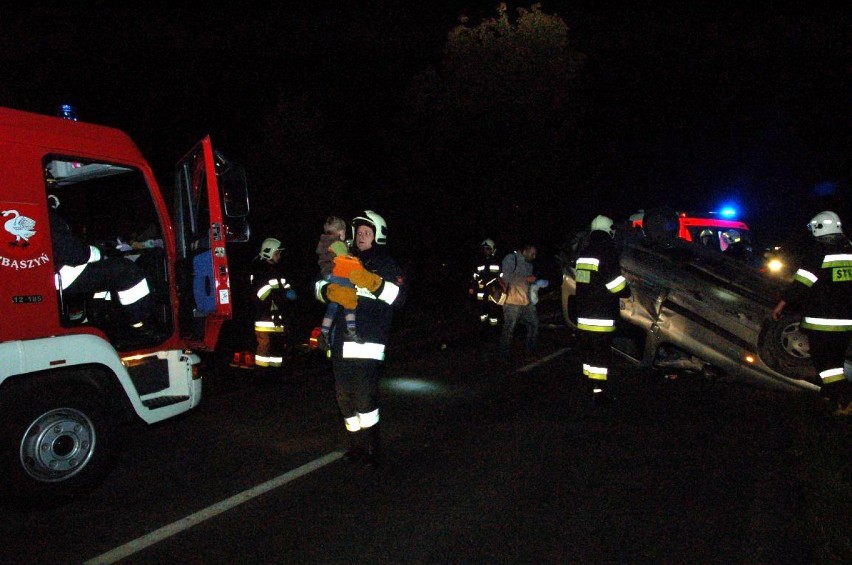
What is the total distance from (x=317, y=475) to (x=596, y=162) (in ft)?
72.2

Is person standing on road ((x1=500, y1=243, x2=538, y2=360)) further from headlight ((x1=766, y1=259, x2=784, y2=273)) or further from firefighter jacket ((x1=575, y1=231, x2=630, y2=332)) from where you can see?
headlight ((x1=766, y1=259, x2=784, y2=273))

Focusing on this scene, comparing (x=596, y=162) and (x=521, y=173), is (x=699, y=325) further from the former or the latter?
(x=596, y=162)

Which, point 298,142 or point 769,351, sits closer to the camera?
point 769,351

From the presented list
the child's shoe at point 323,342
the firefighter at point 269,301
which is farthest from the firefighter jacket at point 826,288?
the firefighter at point 269,301

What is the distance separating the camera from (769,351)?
729 cm

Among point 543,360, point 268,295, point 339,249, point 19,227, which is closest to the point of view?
Answer: point 19,227

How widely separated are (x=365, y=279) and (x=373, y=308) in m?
0.31

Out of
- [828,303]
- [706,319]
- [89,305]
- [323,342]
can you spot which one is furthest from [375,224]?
[828,303]

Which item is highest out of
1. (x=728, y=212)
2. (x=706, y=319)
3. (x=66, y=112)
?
(x=66, y=112)

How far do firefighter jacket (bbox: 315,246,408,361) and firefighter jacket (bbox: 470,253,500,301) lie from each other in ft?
26.3

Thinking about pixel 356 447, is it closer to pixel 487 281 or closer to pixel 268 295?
pixel 268 295

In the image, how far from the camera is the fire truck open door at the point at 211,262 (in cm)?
627

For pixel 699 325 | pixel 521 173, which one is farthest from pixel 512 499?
pixel 521 173

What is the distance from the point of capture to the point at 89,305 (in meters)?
6.23
